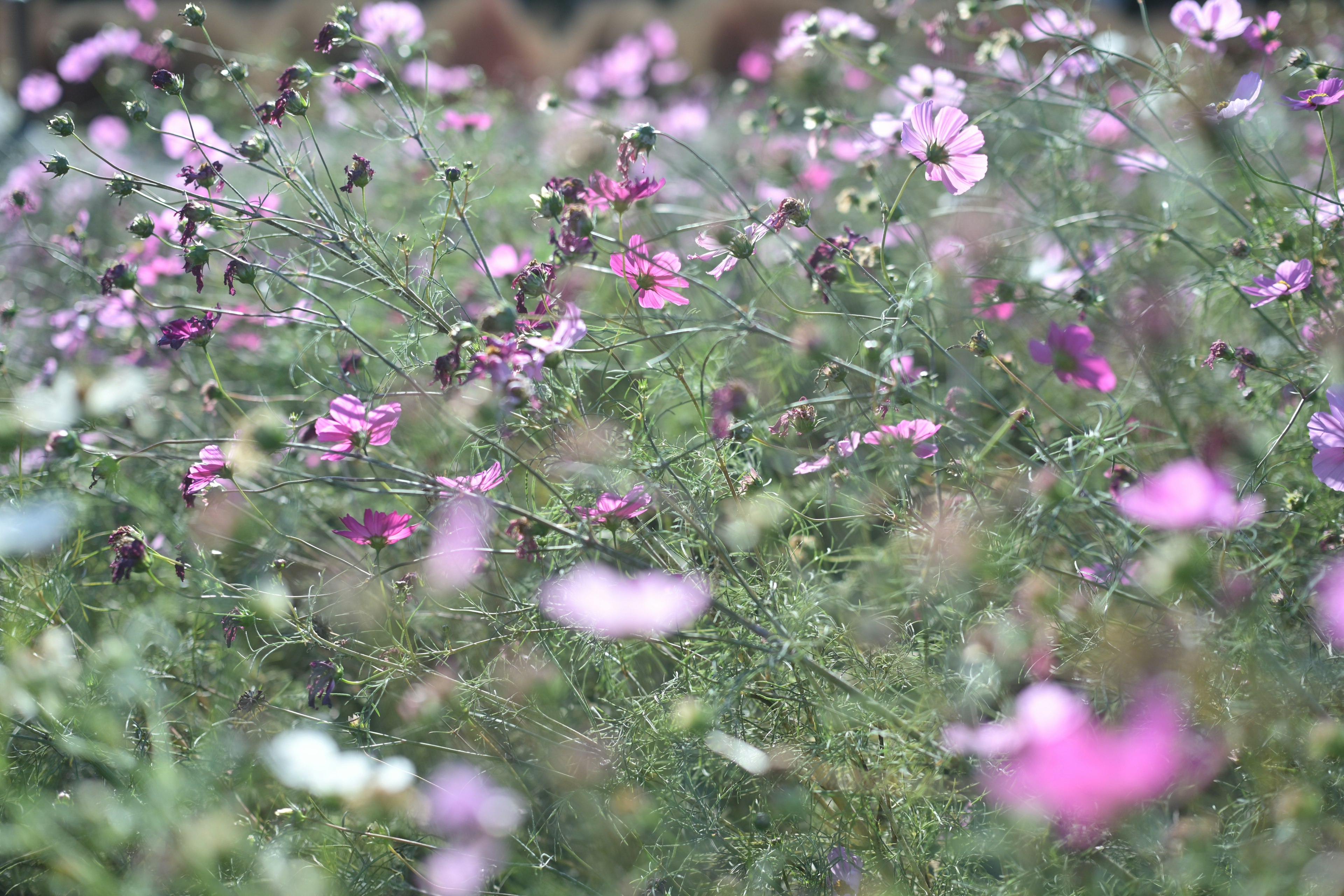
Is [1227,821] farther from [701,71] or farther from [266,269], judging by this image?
[701,71]

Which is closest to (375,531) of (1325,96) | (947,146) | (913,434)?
(913,434)

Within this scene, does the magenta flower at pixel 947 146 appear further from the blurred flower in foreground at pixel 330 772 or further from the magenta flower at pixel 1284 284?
the blurred flower in foreground at pixel 330 772

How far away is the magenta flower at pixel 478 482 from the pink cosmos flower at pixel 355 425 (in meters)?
0.06

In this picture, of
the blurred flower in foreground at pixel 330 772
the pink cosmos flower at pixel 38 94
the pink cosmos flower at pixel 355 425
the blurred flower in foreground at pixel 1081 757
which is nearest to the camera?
the blurred flower in foreground at pixel 1081 757

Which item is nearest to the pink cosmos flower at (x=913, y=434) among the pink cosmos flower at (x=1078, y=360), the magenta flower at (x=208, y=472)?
the pink cosmos flower at (x=1078, y=360)

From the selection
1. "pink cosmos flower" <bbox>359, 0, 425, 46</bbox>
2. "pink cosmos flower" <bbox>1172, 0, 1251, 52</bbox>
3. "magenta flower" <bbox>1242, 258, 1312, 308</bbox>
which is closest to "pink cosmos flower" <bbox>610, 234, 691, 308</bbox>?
"magenta flower" <bbox>1242, 258, 1312, 308</bbox>

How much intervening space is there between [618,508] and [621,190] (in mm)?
284

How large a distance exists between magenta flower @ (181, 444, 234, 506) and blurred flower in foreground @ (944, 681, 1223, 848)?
24.4 inches

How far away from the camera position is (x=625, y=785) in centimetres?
85

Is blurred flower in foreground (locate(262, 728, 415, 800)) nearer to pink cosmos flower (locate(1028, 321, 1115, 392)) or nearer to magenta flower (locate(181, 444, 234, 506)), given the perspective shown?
magenta flower (locate(181, 444, 234, 506))

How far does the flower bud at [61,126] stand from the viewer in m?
0.88

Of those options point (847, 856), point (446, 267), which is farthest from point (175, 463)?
point (847, 856)

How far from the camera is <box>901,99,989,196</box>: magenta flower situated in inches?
32.1

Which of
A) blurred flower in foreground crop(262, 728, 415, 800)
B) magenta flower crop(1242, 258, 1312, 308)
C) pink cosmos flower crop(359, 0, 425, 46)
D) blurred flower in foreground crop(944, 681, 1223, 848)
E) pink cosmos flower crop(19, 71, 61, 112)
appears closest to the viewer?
blurred flower in foreground crop(944, 681, 1223, 848)
